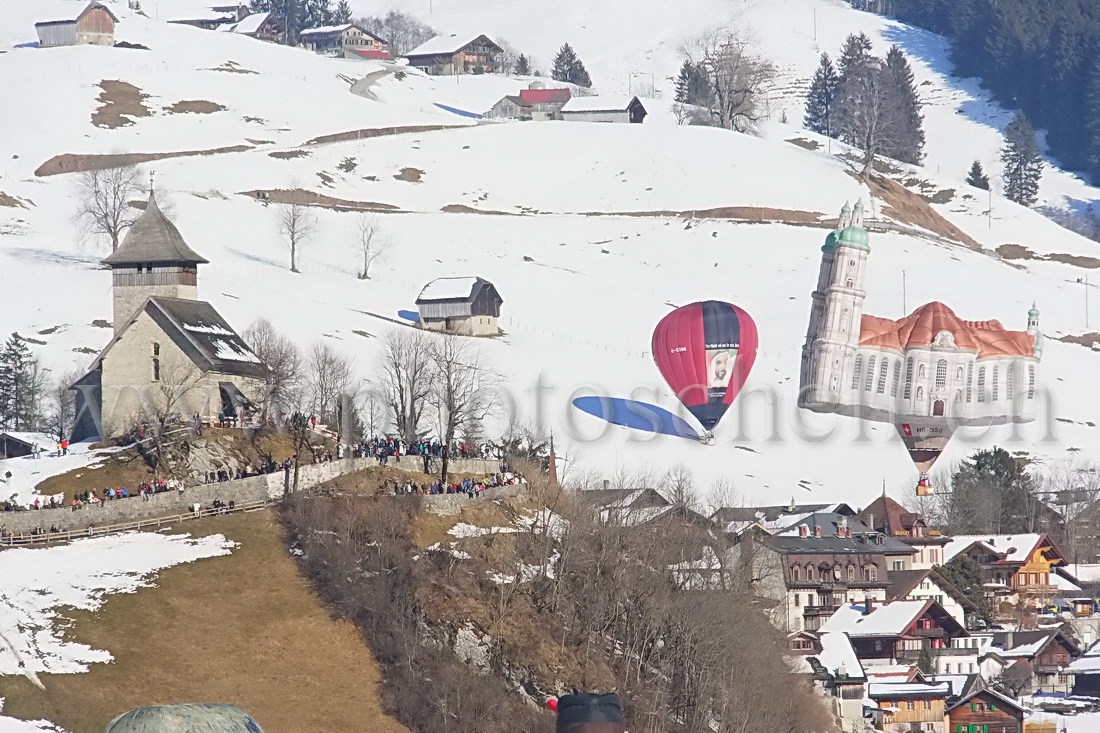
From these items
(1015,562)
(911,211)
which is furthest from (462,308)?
(911,211)

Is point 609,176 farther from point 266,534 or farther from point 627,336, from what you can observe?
point 266,534

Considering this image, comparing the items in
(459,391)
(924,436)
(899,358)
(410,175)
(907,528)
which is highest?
(410,175)

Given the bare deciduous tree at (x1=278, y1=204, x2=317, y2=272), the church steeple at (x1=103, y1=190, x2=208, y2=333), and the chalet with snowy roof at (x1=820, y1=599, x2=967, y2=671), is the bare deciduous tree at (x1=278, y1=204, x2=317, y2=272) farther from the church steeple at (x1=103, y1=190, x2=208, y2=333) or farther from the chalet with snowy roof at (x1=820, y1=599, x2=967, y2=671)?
the chalet with snowy roof at (x1=820, y1=599, x2=967, y2=671)

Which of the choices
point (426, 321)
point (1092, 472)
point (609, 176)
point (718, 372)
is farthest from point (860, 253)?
point (609, 176)

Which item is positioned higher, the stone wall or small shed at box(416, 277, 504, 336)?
small shed at box(416, 277, 504, 336)

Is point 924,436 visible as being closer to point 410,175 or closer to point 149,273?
point 149,273

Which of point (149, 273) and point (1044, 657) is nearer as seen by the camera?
point (149, 273)

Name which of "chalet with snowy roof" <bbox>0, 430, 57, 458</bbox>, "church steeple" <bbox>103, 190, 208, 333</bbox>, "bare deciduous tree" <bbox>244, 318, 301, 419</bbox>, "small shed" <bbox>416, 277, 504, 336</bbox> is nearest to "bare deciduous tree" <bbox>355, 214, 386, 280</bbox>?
"small shed" <bbox>416, 277, 504, 336</bbox>
